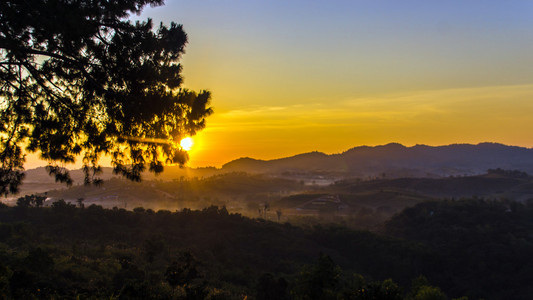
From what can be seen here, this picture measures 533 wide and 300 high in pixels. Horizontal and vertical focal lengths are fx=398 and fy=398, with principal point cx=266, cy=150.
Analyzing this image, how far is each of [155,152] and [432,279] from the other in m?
73.7

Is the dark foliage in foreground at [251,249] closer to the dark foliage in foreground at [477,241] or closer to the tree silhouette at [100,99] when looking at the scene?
the dark foliage in foreground at [477,241]

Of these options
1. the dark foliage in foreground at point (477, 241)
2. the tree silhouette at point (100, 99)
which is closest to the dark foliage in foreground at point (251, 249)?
the dark foliage in foreground at point (477, 241)

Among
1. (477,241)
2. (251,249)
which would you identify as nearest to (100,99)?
(251,249)

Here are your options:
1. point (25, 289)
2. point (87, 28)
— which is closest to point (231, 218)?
point (25, 289)

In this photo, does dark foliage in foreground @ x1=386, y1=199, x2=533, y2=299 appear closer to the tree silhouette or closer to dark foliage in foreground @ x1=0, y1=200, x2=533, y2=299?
dark foliage in foreground @ x1=0, y1=200, x2=533, y2=299

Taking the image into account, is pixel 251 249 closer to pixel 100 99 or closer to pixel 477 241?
pixel 477 241

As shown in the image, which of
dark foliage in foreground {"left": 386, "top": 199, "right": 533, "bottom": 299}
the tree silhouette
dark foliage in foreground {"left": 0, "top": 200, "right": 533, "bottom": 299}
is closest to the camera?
the tree silhouette

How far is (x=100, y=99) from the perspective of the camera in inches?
569

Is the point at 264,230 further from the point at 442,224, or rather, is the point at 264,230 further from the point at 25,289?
the point at 25,289

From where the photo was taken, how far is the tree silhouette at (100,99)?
13930mm

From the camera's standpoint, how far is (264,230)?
94438 mm

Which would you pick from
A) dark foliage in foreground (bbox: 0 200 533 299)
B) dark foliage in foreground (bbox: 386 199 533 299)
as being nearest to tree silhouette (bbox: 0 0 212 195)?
dark foliage in foreground (bbox: 0 200 533 299)

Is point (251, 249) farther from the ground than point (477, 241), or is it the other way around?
point (251, 249)

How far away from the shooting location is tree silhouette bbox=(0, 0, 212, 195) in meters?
13.9
